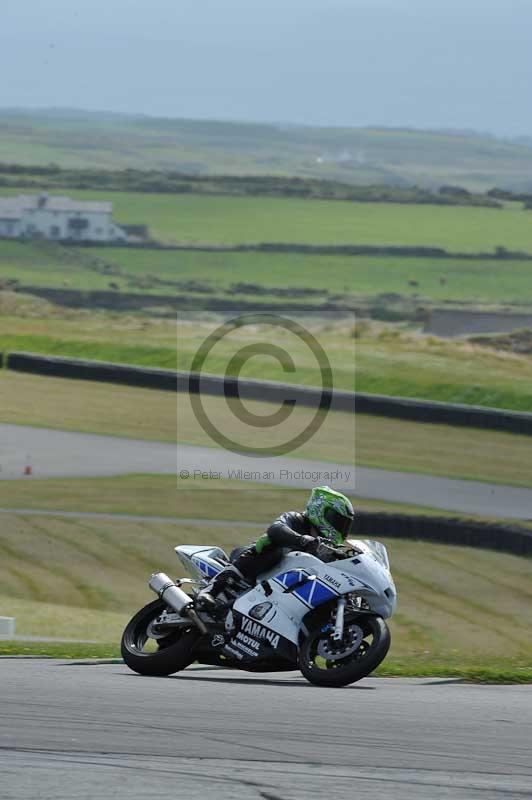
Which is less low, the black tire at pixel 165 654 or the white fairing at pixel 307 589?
the white fairing at pixel 307 589

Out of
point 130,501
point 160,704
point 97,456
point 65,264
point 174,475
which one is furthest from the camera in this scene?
point 65,264

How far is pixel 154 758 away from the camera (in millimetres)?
7945

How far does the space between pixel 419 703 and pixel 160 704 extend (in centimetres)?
185

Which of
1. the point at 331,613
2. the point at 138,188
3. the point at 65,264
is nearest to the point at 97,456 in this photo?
the point at 331,613

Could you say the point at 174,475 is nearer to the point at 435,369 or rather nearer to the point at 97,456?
the point at 97,456

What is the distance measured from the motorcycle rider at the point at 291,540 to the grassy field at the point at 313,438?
1009 inches

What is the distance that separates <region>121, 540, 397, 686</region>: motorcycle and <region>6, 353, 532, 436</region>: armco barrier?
2989 centimetres

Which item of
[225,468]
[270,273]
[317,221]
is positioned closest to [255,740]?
[225,468]

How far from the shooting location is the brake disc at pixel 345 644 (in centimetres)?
1078

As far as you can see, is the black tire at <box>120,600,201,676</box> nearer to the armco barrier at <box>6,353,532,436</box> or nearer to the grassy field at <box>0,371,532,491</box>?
Answer: the grassy field at <box>0,371,532,491</box>
